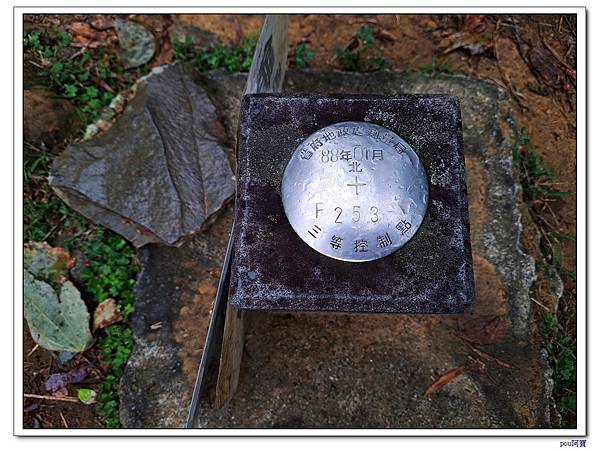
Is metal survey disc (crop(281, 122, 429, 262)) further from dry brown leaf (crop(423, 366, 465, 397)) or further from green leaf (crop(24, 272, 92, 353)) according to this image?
green leaf (crop(24, 272, 92, 353))

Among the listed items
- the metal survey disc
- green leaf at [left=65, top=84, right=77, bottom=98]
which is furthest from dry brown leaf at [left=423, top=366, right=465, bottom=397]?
green leaf at [left=65, top=84, right=77, bottom=98]

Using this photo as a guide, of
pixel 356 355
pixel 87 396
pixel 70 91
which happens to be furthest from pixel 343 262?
pixel 70 91

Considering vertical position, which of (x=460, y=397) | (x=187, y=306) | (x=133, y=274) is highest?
(x=133, y=274)

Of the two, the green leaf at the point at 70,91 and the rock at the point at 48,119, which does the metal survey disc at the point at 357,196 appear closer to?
the rock at the point at 48,119

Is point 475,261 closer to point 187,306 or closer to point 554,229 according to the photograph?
point 554,229

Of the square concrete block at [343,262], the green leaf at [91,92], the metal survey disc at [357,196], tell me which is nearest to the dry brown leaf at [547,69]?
the square concrete block at [343,262]

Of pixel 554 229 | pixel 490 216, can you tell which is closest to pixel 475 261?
pixel 490 216

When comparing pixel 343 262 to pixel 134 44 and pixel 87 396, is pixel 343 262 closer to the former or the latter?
pixel 87 396
